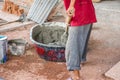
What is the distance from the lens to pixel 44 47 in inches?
131

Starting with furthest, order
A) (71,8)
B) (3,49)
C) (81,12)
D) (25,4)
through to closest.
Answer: (25,4) → (3,49) → (81,12) → (71,8)

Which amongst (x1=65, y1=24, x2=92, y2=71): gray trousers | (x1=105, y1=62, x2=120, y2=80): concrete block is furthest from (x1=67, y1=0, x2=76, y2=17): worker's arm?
(x1=105, y1=62, x2=120, y2=80): concrete block

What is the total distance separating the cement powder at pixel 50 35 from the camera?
12.3ft

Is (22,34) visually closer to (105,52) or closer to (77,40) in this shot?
(105,52)

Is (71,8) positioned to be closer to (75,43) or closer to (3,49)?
(75,43)

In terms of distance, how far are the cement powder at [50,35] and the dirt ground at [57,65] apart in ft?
0.78

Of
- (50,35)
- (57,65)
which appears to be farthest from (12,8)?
(57,65)

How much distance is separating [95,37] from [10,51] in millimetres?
1612

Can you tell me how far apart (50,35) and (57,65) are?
654 millimetres

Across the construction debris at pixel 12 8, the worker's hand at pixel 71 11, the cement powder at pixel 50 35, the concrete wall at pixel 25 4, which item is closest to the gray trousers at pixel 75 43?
the worker's hand at pixel 71 11

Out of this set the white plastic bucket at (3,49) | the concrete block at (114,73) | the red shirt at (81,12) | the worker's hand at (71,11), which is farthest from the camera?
the white plastic bucket at (3,49)

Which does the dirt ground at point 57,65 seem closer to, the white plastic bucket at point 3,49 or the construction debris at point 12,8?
the white plastic bucket at point 3,49

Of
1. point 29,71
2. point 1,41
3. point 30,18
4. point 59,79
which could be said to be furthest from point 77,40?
point 30,18

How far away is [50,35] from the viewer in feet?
12.5
